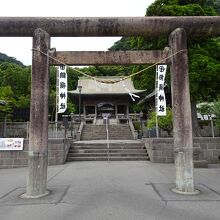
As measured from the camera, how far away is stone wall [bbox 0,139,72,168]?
40.5ft

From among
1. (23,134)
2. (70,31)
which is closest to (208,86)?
(70,31)

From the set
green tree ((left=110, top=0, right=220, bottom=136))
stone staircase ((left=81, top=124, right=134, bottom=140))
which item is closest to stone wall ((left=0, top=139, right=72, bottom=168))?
green tree ((left=110, top=0, right=220, bottom=136))

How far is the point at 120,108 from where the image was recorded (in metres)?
35.9

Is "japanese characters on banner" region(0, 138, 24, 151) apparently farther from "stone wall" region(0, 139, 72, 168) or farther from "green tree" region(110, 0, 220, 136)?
"green tree" region(110, 0, 220, 136)

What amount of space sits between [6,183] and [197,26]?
7.74 metres

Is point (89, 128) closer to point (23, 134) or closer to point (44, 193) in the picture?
point (23, 134)

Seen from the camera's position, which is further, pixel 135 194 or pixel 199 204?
pixel 135 194

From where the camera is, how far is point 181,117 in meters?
7.10

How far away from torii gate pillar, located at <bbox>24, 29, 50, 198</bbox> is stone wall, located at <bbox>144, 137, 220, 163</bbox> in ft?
24.2

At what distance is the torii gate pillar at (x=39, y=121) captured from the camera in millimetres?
6805

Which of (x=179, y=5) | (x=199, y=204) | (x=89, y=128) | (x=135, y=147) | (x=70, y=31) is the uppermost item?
(x=179, y=5)

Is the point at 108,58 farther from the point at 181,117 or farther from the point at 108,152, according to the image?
the point at 108,152

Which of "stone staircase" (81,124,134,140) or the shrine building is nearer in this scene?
"stone staircase" (81,124,134,140)

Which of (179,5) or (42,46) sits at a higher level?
(179,5)
